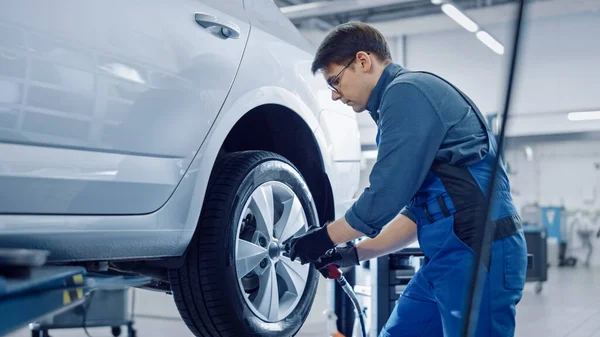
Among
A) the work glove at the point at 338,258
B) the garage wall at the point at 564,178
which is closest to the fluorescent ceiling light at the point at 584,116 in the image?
the garage wall at the point at 564,178

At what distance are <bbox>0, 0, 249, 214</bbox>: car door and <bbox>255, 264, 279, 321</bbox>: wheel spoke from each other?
0.45 m

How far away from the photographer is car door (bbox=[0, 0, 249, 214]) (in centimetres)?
114

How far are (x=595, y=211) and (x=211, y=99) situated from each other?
11836 mm

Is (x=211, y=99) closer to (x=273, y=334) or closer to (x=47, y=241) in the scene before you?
(x=47, y=241)

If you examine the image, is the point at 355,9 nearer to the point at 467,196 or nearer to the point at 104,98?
the point at 467,196

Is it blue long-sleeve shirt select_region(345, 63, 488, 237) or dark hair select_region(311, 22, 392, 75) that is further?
dark hair select_region(311, 22, 392, 75)

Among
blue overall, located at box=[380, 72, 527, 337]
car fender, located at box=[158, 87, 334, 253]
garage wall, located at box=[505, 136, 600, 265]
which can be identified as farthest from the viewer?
garage wall, located at box=[505, 136, 600, 265]

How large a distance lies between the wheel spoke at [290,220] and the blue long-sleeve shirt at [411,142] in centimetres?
40

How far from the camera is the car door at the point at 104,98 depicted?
1145 mm

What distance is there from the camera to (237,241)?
168 centimetres

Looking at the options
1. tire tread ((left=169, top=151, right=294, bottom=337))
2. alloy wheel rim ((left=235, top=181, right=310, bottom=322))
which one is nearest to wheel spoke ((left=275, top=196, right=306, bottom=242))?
alloy wheel rim ((left=235, top=181, right=310, bottom=322))

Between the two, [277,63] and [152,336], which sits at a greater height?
[277,63]

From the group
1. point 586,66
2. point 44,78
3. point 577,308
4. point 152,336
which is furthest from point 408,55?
point 44,78

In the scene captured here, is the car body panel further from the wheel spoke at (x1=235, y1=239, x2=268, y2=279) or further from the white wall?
the white wall
